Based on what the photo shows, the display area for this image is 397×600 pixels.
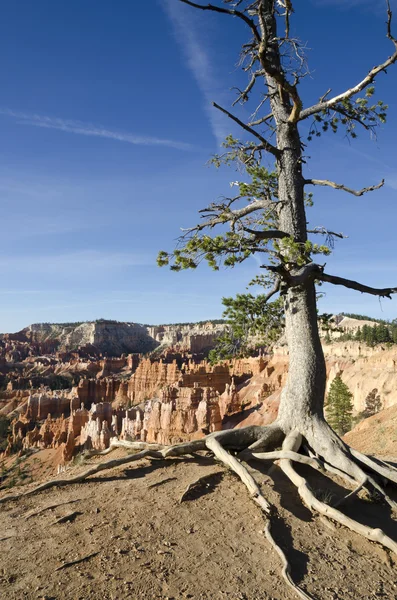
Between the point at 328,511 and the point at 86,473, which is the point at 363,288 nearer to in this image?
the point at 328,511

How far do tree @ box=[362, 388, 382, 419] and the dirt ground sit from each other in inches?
1546

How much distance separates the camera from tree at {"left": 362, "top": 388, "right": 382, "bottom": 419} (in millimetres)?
41406

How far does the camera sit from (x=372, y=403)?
139 feet

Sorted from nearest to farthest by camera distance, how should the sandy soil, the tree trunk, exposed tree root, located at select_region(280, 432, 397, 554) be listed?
exposed tree root, located at select_region(280, 432, 397, 554), the tree trunk, the sandy soil

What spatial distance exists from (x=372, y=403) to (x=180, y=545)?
4235cm

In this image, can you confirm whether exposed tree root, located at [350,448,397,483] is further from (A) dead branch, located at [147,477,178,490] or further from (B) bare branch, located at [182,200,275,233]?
(B) bare branch, located at [182,200,275,233]

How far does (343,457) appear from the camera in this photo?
641 cm

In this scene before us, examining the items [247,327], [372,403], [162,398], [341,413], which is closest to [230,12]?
[247,327]

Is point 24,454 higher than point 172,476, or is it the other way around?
point 172,476

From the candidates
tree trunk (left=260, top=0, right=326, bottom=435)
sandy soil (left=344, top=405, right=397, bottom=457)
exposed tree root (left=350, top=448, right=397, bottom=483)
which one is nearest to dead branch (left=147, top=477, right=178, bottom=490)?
tree trunk (left=260, top=0, right=326, bottom=435)

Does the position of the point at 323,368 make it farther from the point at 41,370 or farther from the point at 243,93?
the point at 41,370

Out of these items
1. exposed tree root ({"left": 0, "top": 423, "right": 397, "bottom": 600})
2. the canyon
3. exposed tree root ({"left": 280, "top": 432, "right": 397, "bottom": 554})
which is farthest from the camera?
the canyon

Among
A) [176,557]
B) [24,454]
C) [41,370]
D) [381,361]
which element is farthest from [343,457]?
[41,370]

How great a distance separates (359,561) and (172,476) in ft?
8.73
